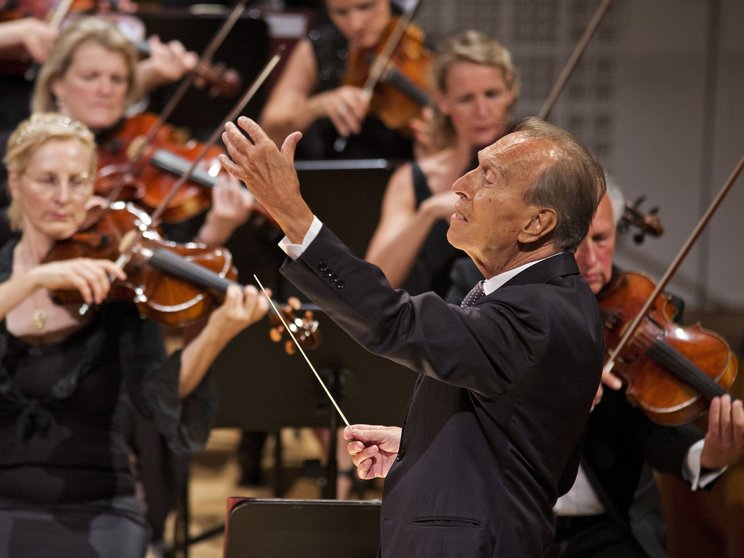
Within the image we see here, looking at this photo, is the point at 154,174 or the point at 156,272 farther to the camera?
the point at 154,174

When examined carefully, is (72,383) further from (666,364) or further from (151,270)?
(666,364)

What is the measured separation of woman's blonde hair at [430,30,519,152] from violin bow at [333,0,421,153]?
253mm

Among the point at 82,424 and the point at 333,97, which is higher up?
the point at 333,97

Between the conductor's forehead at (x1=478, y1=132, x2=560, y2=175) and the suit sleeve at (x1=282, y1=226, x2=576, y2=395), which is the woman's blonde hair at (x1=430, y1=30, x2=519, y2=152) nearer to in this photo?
the conductor's forehead at (x1=478, y1=132, x2=560, y2=175)

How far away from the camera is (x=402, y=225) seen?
9.24 ft

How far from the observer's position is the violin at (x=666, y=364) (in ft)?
6.50

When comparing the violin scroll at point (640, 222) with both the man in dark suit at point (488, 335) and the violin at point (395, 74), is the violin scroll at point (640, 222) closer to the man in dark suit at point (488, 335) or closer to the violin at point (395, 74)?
the man in dark suit at point (488, 335)

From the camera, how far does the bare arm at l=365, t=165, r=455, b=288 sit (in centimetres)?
272

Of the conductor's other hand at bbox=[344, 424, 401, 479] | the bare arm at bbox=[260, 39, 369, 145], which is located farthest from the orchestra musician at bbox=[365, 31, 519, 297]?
the conductor's other hand at bbox=[344, 424, 401, 479]

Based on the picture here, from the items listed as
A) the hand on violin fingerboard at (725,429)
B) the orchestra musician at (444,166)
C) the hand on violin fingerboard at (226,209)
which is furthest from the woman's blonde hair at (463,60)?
the hand on violin fingerboard at (725,429)

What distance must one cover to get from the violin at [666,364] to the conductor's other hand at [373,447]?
1.97 ft

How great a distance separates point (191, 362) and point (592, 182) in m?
1.03

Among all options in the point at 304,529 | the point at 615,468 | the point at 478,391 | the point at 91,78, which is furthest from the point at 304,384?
the point at 91,78

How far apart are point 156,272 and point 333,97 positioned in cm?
121
